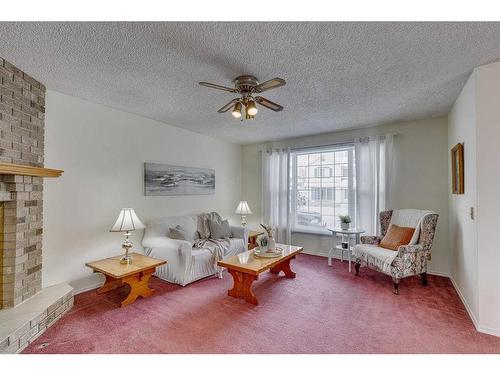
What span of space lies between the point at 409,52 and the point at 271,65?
1.08 meters

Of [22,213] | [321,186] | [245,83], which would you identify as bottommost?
[22,213]

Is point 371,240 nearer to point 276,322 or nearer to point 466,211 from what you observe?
point 466,211

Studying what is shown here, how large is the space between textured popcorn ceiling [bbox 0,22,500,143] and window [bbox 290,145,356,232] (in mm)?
1376

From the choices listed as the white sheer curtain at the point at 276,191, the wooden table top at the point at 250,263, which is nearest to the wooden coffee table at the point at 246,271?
the wooden table top at the point at 250,263

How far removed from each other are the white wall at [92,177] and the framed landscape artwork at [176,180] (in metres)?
0.11

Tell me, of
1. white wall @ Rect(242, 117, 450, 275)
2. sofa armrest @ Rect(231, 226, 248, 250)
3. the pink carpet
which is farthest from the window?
the pink carpet

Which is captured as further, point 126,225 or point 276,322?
point 126,225

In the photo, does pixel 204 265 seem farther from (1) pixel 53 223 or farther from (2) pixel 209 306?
(1) pixel 53 223

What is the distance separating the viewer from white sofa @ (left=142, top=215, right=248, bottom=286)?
2.99 meters

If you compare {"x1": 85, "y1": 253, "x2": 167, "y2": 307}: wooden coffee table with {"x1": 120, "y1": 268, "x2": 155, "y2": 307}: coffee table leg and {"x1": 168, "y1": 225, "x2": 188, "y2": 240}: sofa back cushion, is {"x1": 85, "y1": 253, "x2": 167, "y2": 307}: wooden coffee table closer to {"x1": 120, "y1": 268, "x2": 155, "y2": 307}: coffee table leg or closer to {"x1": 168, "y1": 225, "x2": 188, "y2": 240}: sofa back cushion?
{"x1": 120, "y1": 268, "x2": 155, "y2": 307}: coffee table leg

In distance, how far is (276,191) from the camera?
16.1ft

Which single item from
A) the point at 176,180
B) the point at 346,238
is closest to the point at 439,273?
the point at 346,238

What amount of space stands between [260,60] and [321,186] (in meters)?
3.11

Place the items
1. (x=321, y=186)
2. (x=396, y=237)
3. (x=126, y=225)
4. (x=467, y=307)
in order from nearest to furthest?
(x=467, y=307), (x=126, y=225), (x=396, y=237), (x=321, y=186)
